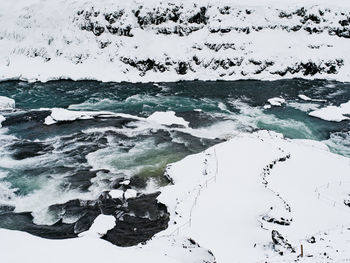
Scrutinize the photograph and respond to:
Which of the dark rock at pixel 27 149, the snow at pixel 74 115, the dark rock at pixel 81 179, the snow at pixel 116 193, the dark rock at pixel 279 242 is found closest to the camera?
the dark rock at pixel 279 242

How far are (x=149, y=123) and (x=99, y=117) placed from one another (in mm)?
4259

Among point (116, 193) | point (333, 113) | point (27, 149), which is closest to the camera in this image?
point (116, 193)

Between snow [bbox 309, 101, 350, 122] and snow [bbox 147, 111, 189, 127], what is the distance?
424 inches

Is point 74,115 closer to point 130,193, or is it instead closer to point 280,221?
point 130,193

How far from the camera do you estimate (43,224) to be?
53.2 ft

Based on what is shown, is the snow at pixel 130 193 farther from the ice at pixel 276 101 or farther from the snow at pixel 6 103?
the snow at pixel 6 103

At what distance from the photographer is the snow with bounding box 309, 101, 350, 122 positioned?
28891 millimetres

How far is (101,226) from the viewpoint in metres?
15.9

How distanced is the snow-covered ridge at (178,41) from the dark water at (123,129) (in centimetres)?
226

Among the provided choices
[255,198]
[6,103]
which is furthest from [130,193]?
[6,103]

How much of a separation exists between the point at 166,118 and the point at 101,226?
44.4 feet

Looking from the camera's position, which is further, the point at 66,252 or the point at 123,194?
the point at 123,194

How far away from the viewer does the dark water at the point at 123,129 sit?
1942 centimetres

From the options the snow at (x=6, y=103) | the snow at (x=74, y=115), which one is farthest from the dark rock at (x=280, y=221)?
the snow at (x=6, y=103)
